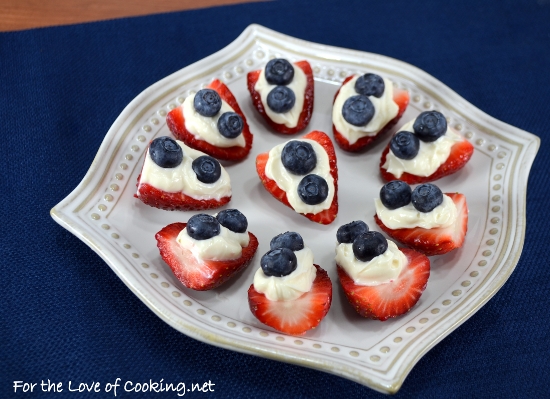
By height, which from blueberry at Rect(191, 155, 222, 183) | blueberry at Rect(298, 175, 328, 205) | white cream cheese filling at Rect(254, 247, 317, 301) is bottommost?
white cream cheese filling at Rect(254, 247, 317, 301)

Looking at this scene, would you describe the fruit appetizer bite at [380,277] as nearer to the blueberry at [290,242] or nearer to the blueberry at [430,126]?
the blueberry at [290,242]

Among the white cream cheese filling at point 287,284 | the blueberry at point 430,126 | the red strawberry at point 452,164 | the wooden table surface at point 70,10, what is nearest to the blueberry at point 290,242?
the white cream cheese filling at point 287,284

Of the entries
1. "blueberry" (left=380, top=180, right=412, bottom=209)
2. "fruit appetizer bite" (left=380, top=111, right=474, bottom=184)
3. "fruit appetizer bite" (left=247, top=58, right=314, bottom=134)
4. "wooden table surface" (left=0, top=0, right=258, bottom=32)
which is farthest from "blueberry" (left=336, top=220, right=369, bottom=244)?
"wooden table surface" (left=0, top=0, right=258, bottom=32)

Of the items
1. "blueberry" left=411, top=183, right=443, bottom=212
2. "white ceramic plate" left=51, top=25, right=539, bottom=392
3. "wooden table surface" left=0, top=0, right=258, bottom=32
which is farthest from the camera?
"wooden table surface" left=0, top=0, right=258, bottom=32

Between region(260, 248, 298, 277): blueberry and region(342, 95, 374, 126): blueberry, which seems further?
region(342, 95, 374, 126): blueberry

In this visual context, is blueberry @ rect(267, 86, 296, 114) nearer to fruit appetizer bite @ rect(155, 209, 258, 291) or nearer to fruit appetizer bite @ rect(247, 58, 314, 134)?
fruit appetizer bite @ rect(247, 58, 314, 134)

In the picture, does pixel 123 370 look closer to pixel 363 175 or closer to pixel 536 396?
pixel 363 175
